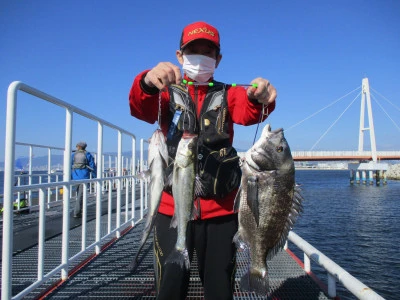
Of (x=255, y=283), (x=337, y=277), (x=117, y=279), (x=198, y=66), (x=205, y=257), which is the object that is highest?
(x=198, y=66)

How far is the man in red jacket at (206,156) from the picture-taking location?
253 cm

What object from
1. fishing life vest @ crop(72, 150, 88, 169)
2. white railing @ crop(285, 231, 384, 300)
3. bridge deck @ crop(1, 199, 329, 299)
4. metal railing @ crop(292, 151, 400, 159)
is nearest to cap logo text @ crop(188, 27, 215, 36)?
white railing @ crop(285, 231, 384, 300)

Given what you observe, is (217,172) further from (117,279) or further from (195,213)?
(117,279)

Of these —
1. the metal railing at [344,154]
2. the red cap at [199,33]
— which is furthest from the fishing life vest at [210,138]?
the metal railing at [344,154]

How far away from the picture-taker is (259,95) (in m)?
2.37

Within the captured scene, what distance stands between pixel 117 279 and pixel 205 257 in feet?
8.63

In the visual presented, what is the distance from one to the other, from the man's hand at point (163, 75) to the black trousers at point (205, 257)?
3.46 feet

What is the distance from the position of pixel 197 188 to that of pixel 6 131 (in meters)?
1.82

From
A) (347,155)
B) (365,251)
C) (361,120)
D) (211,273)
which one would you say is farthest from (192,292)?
(361,120)

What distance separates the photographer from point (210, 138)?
2596 mm

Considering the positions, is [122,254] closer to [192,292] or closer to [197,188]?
[192,292]

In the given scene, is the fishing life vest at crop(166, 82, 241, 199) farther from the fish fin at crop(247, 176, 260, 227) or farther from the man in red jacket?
the fish fin at crop(247, 176, 260, 227)

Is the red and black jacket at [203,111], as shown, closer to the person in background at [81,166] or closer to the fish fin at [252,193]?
the fish fin at [252,193]

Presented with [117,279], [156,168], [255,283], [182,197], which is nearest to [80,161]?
[117,279]
